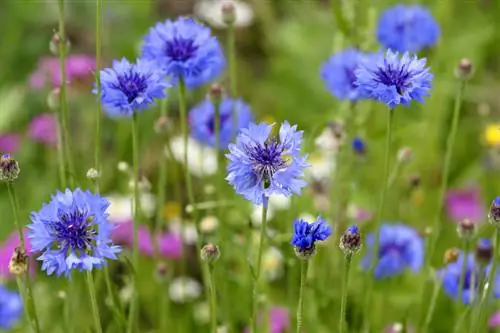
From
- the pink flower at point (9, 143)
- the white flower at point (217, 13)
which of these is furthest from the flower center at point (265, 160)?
the white flower at point (217, 13)

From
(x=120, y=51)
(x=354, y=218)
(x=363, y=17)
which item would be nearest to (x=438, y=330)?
(x=354, y=218)

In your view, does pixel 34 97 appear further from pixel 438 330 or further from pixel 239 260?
pixel 438 330

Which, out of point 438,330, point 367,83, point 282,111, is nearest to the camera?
point 367,83

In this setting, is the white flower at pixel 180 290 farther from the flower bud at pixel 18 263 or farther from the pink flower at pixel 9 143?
the flower bud at pixel 18 263

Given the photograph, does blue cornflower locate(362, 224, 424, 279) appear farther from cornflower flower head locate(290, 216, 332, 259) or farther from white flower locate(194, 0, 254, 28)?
white flower locate(194, 0, 254, 28)

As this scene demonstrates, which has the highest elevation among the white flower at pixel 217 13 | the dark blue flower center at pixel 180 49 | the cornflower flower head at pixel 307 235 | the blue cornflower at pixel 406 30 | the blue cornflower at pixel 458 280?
the white flower at pixel 217 13

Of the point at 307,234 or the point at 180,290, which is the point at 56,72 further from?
Result: the point at 307,234

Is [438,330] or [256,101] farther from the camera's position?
[256,101]
